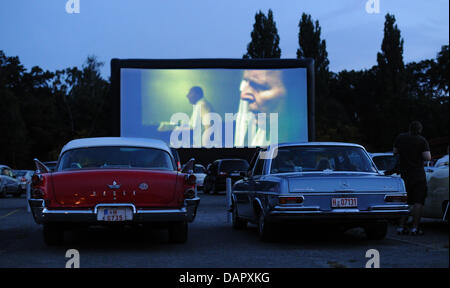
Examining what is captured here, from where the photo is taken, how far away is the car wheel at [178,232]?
980 centimetres

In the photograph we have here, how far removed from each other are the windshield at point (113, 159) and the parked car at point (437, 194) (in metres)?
4.21

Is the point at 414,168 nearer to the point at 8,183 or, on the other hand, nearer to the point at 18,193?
the point at 8,183

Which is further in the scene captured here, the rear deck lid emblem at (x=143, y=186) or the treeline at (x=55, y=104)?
the treeline at (x=55, y=104)

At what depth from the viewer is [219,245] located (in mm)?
9867

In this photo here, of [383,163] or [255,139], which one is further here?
[255,139]

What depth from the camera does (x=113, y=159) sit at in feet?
33.3

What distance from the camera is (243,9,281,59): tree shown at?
60.1 metres

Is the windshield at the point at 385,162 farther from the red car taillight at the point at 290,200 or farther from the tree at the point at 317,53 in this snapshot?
the tree at the point at 317,53

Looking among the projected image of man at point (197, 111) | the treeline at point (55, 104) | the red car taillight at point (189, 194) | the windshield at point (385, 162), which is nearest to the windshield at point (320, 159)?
the red car taillight at point (189, 194)

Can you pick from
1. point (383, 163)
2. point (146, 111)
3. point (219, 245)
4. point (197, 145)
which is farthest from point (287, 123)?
point (219, 245)

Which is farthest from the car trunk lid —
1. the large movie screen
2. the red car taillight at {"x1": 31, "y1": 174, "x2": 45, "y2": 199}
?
the large movie screen

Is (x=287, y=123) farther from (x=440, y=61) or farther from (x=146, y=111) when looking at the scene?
(x=440, y=61)

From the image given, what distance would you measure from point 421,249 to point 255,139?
60.7 ft

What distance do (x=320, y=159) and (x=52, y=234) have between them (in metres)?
3.78
